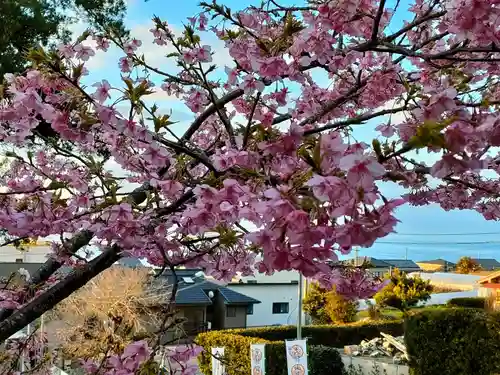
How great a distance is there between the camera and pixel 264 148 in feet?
3.25

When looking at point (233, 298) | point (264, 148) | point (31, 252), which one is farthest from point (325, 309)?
point (264, 148)

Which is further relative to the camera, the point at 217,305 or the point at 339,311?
the point at 217,305

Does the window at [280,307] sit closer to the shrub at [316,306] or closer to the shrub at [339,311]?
the shrub at [316,306]

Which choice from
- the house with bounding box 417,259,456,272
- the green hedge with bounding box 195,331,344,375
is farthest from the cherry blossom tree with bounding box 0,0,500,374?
the house with bounding box 417,259,456,272

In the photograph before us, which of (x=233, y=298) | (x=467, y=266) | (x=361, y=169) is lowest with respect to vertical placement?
(x=361, y=169)

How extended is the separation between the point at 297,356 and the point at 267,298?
17232 millimetres

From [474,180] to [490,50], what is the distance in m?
0.76

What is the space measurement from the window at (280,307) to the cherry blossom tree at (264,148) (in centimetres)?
2216

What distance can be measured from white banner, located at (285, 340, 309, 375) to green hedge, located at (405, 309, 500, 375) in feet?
4.00

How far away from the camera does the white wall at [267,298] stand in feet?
75.6

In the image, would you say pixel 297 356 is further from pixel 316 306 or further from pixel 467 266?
pixel 467 266

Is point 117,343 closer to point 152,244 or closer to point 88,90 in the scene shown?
point 152,244

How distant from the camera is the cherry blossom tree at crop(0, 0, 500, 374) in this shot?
739mm

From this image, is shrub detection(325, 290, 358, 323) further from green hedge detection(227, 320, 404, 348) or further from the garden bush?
the garden bush
